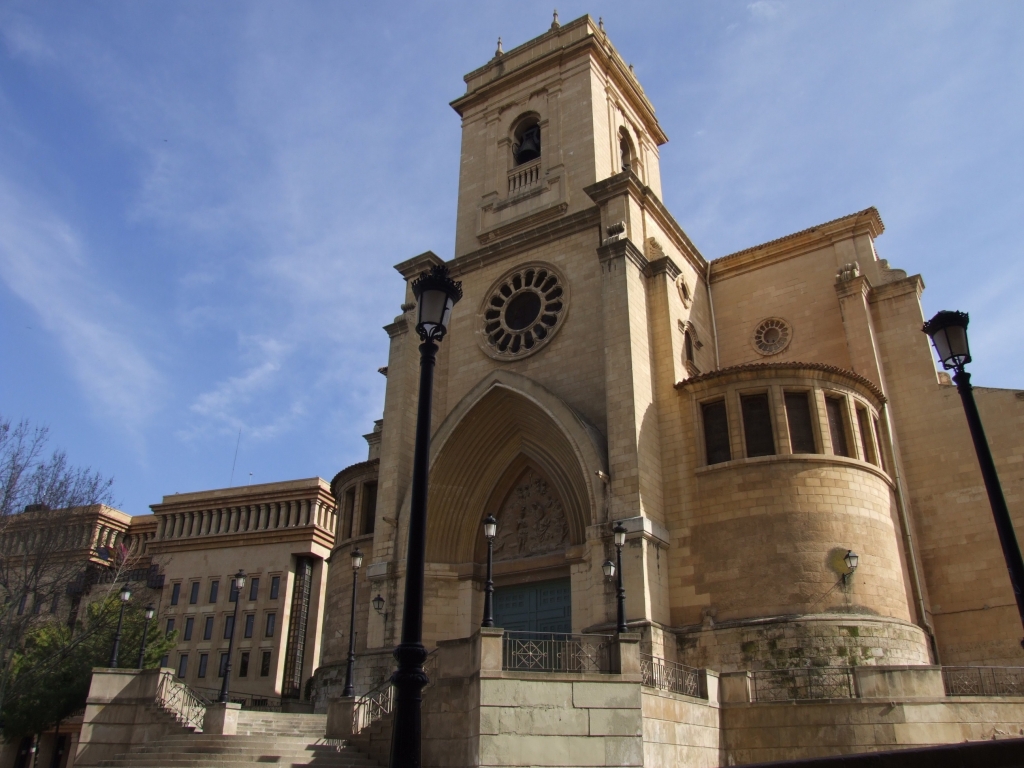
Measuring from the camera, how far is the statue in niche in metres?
23.6

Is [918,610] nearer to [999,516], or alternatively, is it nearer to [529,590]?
[529,590]

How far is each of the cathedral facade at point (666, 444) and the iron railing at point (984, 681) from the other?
1.21 metres

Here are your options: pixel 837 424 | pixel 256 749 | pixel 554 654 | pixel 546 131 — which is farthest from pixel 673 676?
pixel 546 131

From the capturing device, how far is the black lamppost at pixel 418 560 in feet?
22.5

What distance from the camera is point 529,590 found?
2342 cm

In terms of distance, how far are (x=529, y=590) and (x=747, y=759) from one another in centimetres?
835

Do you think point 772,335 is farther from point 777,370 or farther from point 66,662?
point 66,662

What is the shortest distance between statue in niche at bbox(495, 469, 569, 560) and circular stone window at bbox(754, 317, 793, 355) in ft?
30.9

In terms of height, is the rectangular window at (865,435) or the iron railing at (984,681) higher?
the rectangular window at (865,435)

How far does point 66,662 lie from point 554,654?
2458 centimetres

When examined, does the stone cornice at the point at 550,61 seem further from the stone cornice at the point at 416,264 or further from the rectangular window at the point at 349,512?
the rectangular window at the point at 349,512

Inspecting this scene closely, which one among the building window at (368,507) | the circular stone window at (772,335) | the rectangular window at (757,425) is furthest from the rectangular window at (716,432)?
Answer: the building window at (368,507)

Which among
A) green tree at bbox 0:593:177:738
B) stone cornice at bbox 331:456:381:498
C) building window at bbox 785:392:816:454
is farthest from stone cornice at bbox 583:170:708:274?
green tree at bbox 0:593:177:738

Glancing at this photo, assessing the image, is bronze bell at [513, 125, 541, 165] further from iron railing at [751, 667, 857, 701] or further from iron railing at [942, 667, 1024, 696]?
iron railing at [942, 667, 1024, 696]
